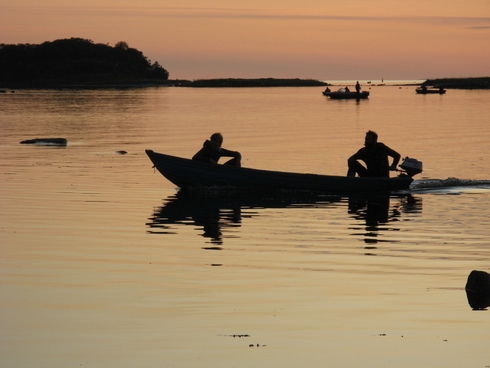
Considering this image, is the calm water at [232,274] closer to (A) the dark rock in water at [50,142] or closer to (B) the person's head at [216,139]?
(B) the person's head at [216,139]

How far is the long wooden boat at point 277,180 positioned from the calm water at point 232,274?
0.52 m

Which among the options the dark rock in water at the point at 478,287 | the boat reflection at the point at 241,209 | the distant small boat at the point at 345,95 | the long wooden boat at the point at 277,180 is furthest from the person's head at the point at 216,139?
the distant small boat at the point at 345,95

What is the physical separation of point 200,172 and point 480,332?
1750cm

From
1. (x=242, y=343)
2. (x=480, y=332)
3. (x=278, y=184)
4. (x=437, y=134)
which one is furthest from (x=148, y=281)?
(x=437, y=134)

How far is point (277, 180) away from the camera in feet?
97.5

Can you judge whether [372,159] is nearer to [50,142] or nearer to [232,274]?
[232,274]

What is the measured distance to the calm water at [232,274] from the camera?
12.4 meters

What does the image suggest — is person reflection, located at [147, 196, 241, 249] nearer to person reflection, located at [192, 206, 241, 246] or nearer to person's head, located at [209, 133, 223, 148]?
person reflection, located at [192, 206, 241, 246]

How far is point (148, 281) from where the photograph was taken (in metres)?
16.4

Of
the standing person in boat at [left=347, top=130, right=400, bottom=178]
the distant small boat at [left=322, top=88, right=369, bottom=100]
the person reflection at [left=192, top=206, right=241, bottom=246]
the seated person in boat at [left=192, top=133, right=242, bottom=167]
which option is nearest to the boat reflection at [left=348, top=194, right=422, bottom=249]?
the standing person in boat at [left=347, top=130, right=400, bottom=178]

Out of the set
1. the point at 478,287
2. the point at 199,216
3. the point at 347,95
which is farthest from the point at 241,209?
the point at 347,95

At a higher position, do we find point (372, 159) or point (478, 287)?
point (372, 159)

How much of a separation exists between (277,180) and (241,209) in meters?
3.08

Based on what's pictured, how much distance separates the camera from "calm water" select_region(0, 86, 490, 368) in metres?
12.4
